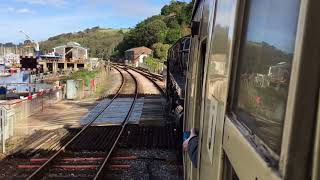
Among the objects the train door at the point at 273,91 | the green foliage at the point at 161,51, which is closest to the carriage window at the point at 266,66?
the train door at the point at 273,91

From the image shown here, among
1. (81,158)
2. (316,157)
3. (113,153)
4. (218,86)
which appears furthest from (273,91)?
(113,153)

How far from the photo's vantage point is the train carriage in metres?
1.14

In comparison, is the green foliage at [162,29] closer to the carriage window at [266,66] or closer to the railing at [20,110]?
the railing at [20,110]

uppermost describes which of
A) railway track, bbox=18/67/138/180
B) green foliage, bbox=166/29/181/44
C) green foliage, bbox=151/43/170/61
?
green foliage, bbox=166/29/181/44

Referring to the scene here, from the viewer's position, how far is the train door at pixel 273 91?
1144 millimetres

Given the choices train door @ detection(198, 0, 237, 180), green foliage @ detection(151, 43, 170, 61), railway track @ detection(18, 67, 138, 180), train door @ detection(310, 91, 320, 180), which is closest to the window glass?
train door @ detection(198, 0, 237, 180)

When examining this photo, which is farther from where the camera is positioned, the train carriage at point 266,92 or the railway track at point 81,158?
the railway track at point 81,158

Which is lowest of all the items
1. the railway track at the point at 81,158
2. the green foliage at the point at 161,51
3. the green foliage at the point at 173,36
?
the green foliage at the point at 161,51

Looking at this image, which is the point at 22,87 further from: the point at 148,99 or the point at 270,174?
the point at 270,174

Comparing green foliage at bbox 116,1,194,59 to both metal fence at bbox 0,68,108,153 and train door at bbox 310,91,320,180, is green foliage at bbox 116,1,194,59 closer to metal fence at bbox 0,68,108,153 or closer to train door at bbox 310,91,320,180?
metal fence at bbox 0,68,108,153

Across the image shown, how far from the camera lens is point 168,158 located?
1234 centimetres

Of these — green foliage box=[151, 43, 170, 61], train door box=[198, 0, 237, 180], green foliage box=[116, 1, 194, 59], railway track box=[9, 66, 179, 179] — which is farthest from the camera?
green foliage box=[116, 1, 194, 59]

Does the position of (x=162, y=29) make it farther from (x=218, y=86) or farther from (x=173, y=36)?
(x=218, y=86)

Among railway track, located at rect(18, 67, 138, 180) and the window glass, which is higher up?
the window glass
